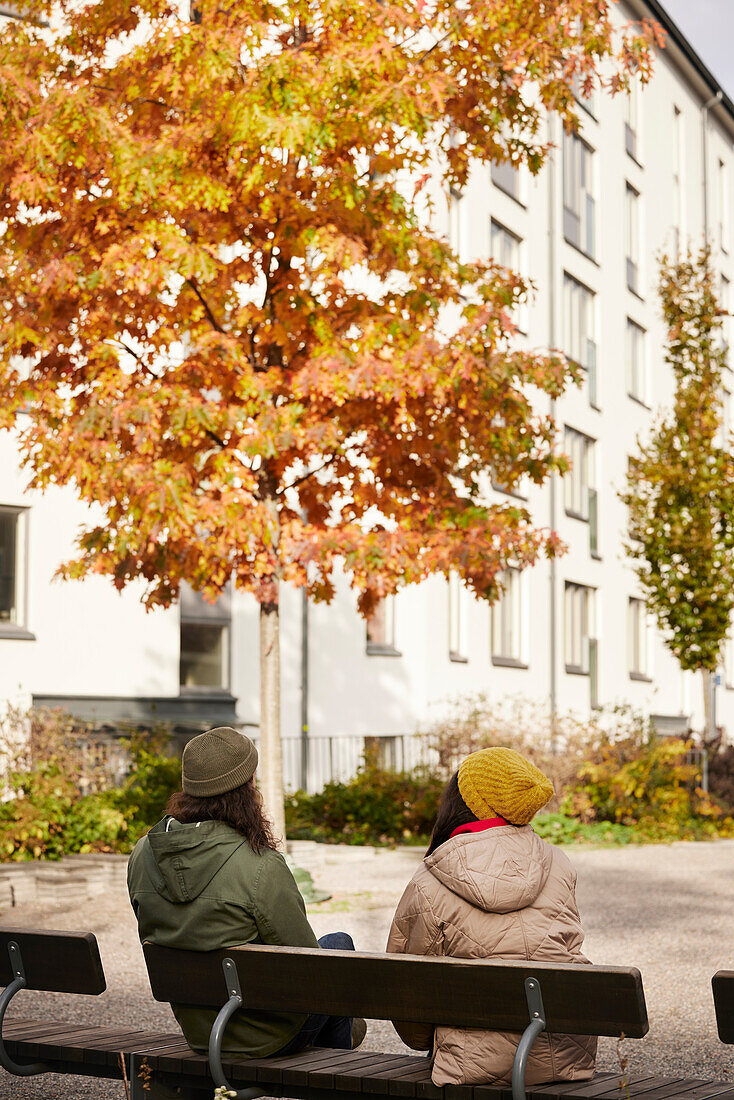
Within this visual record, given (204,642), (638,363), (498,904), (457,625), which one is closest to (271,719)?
(498,904)

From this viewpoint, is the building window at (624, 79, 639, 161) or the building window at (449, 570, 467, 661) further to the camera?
the building window at (624, 79, 639, 161)

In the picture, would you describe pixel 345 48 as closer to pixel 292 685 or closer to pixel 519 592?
pixel 292 685

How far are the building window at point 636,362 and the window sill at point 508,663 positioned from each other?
8.95 metres

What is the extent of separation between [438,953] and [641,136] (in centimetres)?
3290

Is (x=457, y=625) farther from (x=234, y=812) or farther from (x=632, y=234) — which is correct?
(x=234, y=812)

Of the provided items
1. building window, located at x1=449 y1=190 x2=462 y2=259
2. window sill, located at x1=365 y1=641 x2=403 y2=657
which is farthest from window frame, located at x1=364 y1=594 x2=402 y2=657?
building window, located at x1=449 y1=190 x2=462 y2=259

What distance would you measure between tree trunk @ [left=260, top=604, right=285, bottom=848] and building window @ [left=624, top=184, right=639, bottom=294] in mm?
23300

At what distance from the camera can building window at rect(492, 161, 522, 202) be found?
26.1m

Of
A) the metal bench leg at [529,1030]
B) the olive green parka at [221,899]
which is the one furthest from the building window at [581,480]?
the metal bench leg at [529,1030]

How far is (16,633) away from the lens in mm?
15531

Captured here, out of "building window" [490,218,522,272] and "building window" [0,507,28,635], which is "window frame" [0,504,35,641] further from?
"building window" [490,218,522,272]

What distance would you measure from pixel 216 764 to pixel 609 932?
6.63 m

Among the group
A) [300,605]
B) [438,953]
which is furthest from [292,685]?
[438,953]

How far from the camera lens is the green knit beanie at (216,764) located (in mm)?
4379
